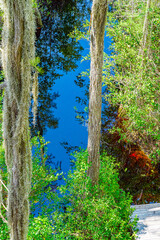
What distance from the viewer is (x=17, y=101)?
2.46m

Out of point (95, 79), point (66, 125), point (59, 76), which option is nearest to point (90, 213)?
point (95, 79)

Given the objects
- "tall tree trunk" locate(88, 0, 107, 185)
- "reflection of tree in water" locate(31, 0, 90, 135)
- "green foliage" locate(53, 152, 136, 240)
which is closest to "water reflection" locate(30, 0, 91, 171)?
"reflection of tree in water" locate(31, 0, 90, 135)

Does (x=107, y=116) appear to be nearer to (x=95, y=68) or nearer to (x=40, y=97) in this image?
(x=40, y=97)

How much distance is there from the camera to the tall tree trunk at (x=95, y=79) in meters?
4.89

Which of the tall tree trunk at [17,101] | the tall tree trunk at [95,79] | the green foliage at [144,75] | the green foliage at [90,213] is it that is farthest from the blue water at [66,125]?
the tall tree trunk at [17,101]

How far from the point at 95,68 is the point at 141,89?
1.43 metres

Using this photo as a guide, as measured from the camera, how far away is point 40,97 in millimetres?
12766

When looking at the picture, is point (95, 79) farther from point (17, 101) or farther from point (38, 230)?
point (38, 230)

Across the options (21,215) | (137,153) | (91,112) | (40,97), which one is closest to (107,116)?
(137,153)

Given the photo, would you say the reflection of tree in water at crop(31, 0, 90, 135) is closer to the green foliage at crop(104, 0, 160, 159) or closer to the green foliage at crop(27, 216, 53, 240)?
the green foliage at crop(104, 0, 160, 159)

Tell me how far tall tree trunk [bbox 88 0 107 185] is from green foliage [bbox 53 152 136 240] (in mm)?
338

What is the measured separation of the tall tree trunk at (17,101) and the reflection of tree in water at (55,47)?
8.62 m

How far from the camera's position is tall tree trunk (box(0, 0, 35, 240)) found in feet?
7.37

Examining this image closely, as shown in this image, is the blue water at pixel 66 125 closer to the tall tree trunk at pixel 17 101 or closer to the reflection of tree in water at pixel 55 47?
the reflection of tree in water at pixel 55 47
